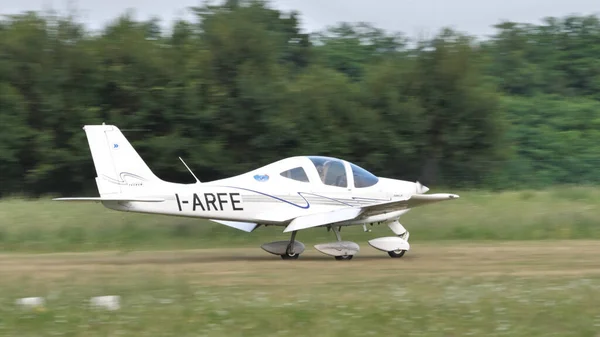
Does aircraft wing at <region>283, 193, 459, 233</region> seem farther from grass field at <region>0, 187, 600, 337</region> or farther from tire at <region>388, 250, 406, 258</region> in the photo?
tire at <region>388, 250, 406, 258</region>

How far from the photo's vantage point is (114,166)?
1452 cm

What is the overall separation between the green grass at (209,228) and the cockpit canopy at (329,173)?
341cm

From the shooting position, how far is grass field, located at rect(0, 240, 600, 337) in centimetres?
805

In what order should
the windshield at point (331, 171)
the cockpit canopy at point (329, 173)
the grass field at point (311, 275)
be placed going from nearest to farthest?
the grass field at point (311, 275)
the cockpit canopy at point (329, 173)
the windshield at point (331, 171)

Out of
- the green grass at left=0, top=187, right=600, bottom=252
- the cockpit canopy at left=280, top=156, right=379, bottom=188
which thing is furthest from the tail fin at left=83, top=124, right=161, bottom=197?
the green grass at left=0, top=187, right=600, bottom=252

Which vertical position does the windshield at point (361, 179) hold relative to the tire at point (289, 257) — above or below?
above

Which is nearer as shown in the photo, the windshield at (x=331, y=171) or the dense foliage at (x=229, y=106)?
the windshield at (x=331, y=171)

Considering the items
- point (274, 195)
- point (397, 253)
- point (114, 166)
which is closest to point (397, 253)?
point (397, 253)

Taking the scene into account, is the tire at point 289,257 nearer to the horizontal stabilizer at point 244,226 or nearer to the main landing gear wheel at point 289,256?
the main landing gear wheel at point 289,256

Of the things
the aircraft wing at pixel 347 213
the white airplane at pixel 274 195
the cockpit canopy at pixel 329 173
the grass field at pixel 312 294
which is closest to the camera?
the grass field at pixel 312 294

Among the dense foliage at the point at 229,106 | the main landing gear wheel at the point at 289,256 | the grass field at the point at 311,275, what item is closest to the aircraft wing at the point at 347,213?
the grass field at the point at 311,275

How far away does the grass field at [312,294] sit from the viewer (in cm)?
805

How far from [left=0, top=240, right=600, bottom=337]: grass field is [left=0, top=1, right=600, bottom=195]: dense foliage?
10815 millimetres

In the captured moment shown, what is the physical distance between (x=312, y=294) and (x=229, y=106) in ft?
56.7
